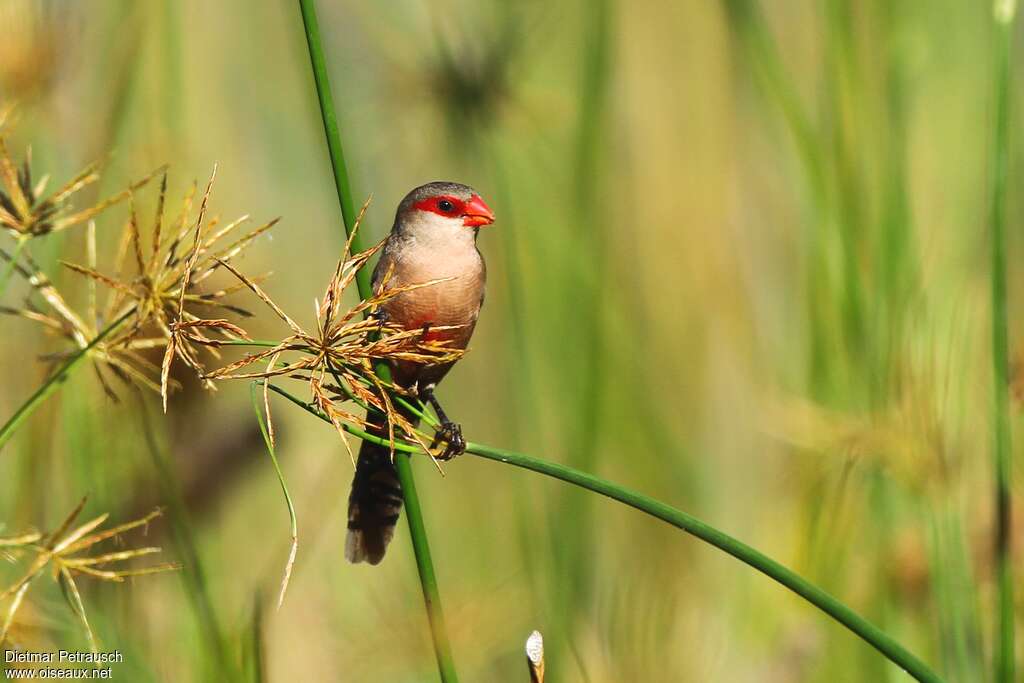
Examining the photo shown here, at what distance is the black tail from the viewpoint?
2285 millimetres

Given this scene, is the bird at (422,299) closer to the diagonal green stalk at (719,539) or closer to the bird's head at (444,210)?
the bird's head at (444,210)

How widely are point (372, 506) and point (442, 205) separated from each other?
0.64 meters

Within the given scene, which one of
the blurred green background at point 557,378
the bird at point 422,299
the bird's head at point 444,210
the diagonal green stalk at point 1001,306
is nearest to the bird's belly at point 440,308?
the bird at point 422,299

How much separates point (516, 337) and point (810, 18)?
2.48 metres

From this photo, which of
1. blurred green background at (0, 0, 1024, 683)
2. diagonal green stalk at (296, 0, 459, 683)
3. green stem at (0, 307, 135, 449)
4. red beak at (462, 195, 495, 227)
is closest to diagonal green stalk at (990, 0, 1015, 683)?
blurred green background at (0, 0, 1024, 683)

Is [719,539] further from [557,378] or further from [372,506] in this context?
[557,378]

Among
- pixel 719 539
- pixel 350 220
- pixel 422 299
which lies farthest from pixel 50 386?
pixel 719 539

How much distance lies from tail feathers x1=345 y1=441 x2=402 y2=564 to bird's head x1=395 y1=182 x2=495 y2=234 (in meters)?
0.47

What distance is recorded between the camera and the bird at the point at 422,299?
7.15ft

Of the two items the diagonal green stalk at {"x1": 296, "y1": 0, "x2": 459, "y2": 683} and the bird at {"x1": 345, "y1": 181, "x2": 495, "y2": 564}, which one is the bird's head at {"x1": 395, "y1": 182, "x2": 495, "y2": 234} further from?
the diagonal green stalk at {"x1": 296, "y1": 0, "x2": 459, "y2": 683}

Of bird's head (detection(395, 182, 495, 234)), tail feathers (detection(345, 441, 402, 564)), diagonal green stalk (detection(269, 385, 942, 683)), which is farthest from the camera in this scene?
bird's head (detection(395, 182, 495, 234))

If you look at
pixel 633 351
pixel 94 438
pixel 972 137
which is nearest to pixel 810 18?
pixel 972 137

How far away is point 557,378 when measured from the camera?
322 centimetres

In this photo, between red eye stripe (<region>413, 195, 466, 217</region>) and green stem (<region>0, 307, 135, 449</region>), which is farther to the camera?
red eye stripe (<region>413, 195, 466, 217</region>)
